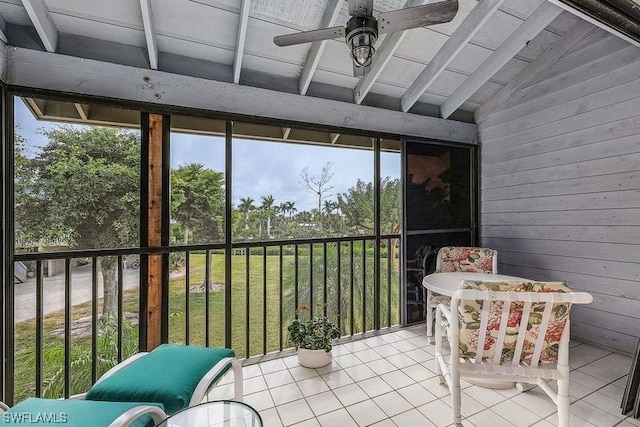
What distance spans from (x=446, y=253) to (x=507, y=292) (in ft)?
5.50

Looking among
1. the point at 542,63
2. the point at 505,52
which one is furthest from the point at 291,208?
the point at 542,63

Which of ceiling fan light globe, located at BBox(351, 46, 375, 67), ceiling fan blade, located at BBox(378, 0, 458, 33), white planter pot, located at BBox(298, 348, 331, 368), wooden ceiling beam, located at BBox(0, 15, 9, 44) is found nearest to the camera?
ceiling fan blade, located at BBox(378, 0, 458, 33)

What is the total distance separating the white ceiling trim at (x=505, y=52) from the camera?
8.05ft

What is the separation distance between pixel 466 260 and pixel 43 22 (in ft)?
12.9

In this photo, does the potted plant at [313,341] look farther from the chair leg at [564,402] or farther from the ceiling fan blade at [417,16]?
the ceiling fan blade at [417,16]

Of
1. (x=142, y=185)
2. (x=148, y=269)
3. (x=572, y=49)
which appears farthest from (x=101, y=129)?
(x=572, y=49)

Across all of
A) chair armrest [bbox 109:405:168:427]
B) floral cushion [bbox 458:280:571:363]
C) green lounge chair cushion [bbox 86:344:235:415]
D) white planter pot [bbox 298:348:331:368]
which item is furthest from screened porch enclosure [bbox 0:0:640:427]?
chair armrest [bbox 109:405:168:427]

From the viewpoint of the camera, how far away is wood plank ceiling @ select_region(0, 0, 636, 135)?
202 cm

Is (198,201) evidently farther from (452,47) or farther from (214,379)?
(452,47)

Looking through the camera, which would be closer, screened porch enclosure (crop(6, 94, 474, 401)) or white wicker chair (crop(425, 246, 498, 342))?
screened porch enclosure (crop(6, 94, 474, 401))

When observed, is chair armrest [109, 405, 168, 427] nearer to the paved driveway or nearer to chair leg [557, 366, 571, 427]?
the paved driveway

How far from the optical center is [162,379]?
1.42 meters

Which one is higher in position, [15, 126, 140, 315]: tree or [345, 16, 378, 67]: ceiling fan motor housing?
[345, 16, 378, 67]: ceiling fan motor housing

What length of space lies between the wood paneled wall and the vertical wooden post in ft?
12.4
